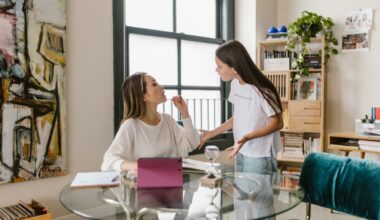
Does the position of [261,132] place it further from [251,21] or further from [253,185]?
[251,21]

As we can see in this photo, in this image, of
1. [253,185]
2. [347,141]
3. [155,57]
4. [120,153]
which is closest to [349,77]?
[347,141]

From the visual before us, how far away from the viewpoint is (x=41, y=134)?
243cm

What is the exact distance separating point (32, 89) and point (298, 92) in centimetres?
269

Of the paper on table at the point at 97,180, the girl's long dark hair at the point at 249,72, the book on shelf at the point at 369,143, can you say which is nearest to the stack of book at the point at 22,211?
the paper on table at the point at 97,180

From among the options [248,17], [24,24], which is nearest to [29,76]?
[24,24]

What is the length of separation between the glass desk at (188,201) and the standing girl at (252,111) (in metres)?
0.34

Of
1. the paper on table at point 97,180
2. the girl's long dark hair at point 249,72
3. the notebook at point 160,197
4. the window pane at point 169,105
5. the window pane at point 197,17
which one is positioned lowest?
the notebook at point 160,197

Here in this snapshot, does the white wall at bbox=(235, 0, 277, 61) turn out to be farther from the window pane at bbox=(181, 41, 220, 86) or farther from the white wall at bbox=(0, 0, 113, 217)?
the white wall at bbox=(0, 0, 113, 217)

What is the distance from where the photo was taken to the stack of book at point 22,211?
2098 mm

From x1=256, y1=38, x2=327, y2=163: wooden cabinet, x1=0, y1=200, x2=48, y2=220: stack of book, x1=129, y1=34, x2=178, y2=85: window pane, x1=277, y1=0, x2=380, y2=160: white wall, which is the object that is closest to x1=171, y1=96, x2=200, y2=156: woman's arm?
x1=0, y1=200, x2=48, y2=220: stack of book

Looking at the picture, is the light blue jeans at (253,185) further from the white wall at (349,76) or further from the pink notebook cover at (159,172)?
the white wall at (349,76)

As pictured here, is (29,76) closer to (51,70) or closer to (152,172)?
(51,70)

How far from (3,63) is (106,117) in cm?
84

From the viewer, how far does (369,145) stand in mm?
3254
